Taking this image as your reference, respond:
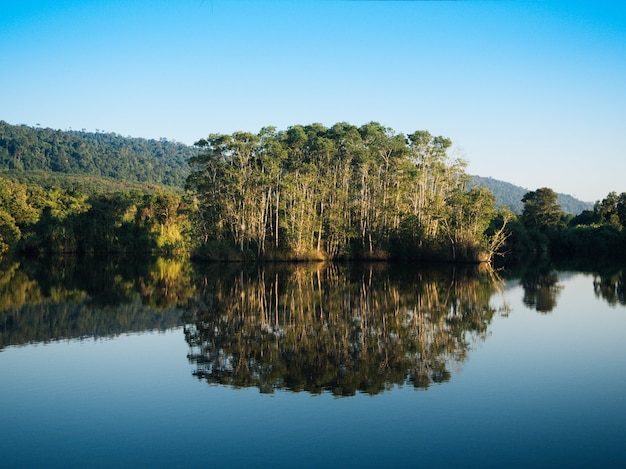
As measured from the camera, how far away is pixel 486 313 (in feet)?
78.4

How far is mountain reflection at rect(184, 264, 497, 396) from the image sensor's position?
1380cm

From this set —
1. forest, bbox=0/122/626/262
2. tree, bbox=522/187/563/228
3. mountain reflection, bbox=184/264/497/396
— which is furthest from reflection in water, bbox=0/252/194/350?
tree, bbox=522/187/563/228

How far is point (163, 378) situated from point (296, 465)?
6.23m

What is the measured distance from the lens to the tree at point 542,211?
89.4 meters

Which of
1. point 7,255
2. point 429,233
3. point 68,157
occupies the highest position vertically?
point 68,157

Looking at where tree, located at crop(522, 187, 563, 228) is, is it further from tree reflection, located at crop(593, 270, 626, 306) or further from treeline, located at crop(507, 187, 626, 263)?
tree reflection, located at crop(593, 270, 626, 306)

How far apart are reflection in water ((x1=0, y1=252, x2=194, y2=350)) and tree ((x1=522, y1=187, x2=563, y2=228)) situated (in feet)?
208

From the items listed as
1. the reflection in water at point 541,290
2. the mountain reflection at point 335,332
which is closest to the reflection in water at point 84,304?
the mountain reflection at point 335,332

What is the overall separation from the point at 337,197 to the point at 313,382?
44576 millimetres

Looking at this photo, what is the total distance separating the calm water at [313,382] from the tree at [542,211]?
211 feet

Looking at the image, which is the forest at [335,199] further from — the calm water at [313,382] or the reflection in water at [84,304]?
the calm water at [313,382]

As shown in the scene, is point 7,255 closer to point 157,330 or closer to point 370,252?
point 370,252

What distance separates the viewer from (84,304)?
26.7 metres

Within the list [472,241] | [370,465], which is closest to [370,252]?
[472,241]
